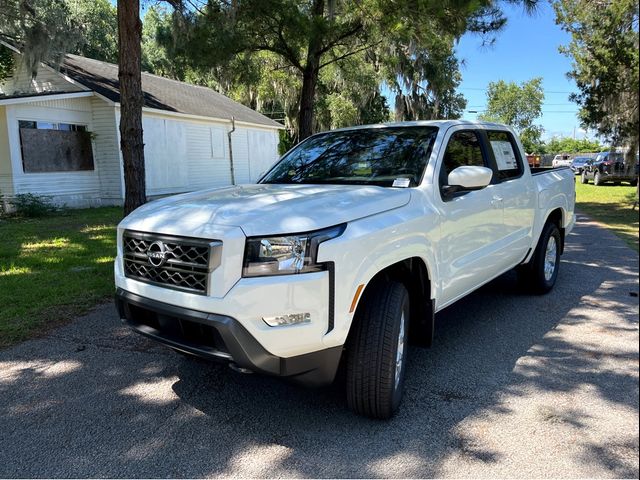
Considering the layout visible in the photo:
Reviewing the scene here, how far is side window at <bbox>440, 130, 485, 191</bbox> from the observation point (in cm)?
409

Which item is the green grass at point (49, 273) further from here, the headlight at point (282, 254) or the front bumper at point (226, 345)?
the headlight at point (282, 254)

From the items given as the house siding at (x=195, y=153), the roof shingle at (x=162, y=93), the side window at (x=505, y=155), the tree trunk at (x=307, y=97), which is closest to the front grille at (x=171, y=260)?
the side window at (x=505, y=155)

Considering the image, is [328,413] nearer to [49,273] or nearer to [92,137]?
[49,273]

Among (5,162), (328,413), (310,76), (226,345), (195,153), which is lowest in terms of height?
(328,413)

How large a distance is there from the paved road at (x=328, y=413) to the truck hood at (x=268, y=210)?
1.25 meters

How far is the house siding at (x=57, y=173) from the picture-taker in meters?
13.9

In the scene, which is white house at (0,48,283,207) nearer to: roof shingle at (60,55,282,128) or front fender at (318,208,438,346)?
roof shingle at (60,55,282,128)

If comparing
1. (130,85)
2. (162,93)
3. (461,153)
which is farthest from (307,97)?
(162,93)

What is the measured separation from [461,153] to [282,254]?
2361mm

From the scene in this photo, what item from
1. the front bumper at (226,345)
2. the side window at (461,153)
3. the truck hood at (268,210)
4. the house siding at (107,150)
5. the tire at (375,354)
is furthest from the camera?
the house siding at (107,150)

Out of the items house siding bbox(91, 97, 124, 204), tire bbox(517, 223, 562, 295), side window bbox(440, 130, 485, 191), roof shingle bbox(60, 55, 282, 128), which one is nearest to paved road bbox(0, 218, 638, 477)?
tire bbox(517, 223, 562, 295)

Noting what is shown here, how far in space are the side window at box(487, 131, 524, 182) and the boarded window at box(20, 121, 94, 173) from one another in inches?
530

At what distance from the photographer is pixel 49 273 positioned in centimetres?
698

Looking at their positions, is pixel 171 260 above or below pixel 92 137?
below
